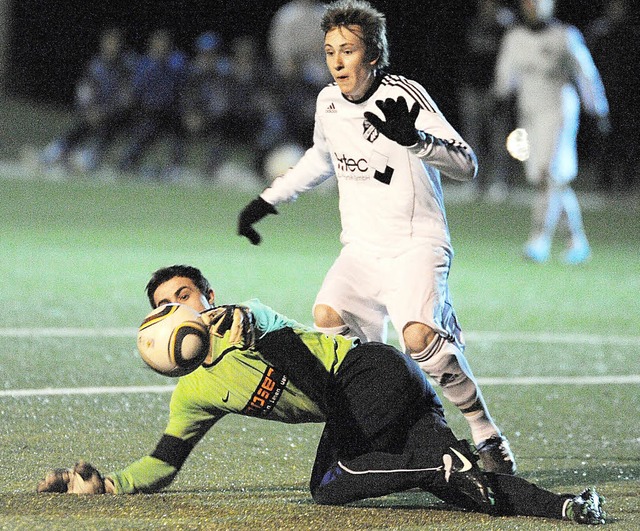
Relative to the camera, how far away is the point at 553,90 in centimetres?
1328

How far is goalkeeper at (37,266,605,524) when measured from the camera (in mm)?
5105

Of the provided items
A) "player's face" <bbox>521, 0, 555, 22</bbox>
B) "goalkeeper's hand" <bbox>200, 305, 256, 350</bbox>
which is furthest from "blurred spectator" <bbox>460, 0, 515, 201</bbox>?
"goalkeeper's hand" <bbox>200, 305, 256, 350</bbox>

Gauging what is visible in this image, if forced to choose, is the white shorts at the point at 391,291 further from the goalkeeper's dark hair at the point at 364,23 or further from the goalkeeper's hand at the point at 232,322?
the goalkeeper's hand at the point at 232,322

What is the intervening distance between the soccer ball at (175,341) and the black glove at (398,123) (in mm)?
1213

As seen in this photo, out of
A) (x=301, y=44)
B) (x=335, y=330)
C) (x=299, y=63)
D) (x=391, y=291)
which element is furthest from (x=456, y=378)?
(x=301, y=44)

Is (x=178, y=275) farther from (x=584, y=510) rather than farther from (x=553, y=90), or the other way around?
(x=553, y=90)

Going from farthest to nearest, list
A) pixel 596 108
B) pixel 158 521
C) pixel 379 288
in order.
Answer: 1. pixel 596 108
2. pixel 379 288
3. pixel 158 521

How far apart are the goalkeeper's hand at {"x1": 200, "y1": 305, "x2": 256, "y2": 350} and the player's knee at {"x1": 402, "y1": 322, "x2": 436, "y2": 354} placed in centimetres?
106

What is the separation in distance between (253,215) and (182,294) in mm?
1320

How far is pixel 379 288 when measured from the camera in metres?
6.12

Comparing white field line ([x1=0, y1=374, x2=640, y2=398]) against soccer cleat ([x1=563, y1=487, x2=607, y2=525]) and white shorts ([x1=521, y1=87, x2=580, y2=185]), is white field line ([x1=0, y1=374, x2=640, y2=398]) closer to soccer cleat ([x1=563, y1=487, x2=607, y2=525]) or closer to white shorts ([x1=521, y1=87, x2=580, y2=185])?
soccer cleat ([x1=563, y1=487, x2=607, y2=525])

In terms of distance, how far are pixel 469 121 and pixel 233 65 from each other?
A: 421cm

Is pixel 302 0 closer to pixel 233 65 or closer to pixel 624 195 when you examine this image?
pixel 233 65

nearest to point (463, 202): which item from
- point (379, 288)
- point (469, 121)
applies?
point (469, 121)
